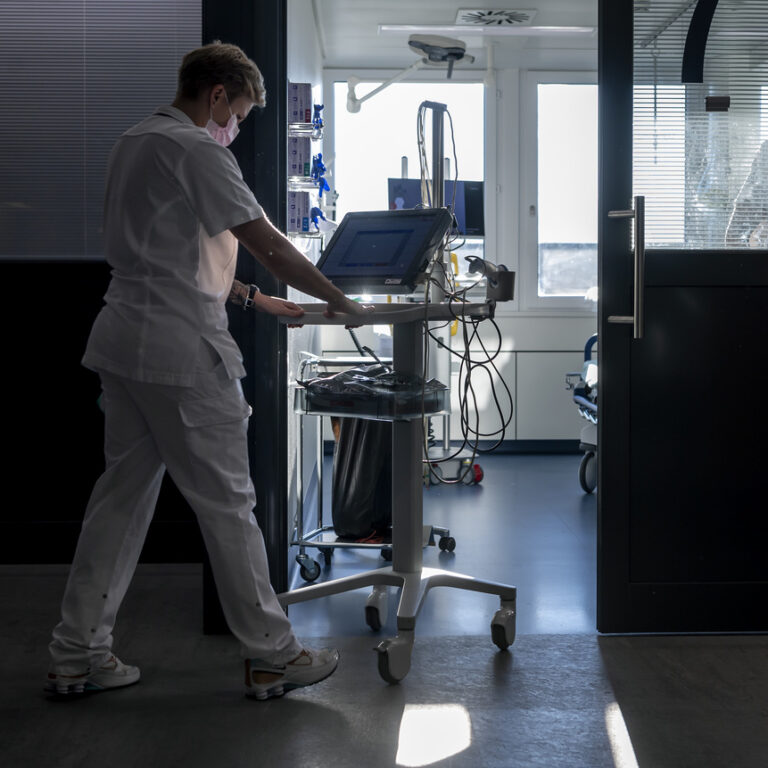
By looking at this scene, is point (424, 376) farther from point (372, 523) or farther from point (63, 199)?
point (63, 199)

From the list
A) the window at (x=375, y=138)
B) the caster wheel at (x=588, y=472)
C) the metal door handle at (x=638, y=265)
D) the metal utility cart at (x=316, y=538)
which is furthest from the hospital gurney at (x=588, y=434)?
the metal door handle at (x=638, y=265)

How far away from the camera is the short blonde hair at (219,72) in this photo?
203 centimetres

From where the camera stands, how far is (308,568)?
3.22 metres

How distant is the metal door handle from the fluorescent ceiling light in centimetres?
357

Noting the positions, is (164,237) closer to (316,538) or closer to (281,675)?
(281,675)

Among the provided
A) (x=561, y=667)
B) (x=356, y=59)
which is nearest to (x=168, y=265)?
(x=561, y=667)

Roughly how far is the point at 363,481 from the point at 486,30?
3392 millimetres

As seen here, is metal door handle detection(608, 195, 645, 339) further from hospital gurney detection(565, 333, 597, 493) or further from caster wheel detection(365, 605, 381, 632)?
hospital gurney detection(565, 333, 597, 493)

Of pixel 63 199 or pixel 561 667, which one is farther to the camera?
pixel 63 199

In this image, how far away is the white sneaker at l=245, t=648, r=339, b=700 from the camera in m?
2.13

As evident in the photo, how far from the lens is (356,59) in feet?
21.1

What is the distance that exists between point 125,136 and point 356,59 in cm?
475

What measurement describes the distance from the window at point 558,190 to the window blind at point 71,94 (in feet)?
11.4

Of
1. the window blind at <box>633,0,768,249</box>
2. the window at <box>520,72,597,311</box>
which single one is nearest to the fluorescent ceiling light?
the window at <box>520,72,597,311</box>
